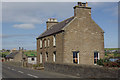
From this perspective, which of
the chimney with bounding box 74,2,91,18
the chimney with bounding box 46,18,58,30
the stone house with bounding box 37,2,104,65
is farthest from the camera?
the chimney with bounding box 46,18,58,30

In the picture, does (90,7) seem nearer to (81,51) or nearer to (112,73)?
(81,51)

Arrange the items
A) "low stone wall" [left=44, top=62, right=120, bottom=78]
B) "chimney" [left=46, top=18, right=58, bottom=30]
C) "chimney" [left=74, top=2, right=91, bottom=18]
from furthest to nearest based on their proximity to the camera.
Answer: "chimney" [left=46, top=18, right=58, bottom=30] < "chimney" [left=74, top=2, right=91, bottom=18] < "low stone wall" [left=44, top=62, right=120, bottom=78]

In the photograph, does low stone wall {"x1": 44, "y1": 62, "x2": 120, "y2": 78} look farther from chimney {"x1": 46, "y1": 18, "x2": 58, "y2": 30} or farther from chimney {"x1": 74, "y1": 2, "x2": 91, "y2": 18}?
chimney {"x1": 46, "y1": 18, "x2": 58, "y2": 30}

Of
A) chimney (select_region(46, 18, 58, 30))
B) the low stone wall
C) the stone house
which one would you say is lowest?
the low stone wall

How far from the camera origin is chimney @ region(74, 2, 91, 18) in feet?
94.9

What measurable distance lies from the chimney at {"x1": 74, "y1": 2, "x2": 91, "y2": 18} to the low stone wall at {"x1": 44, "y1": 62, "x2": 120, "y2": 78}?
418 inches

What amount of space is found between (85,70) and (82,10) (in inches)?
603

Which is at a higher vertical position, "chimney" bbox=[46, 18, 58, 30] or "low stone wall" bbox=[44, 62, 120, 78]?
"chimney" bbox=[46, 18, 58, 30]

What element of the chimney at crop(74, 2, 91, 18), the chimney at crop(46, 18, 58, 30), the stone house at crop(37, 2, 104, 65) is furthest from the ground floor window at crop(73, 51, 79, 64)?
the chimney at crop(46, 18, 58, 30)

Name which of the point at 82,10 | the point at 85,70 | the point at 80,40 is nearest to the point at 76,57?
the point at 80,40

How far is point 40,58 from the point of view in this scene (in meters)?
38.9

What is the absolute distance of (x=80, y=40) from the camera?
2894 centimetres

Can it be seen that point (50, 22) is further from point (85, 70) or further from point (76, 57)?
point (85, 70)

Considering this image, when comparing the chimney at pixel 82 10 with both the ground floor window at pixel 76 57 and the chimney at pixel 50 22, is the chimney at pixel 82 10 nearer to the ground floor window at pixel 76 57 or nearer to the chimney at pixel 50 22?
the ground floor window at pixel 76 57
